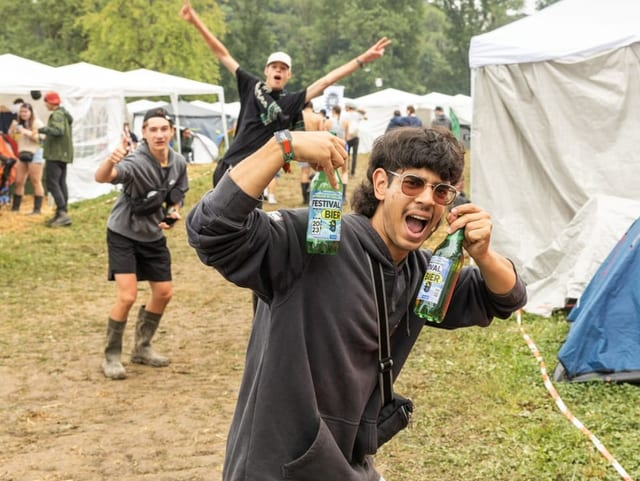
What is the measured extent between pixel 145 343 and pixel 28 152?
32.8 feet

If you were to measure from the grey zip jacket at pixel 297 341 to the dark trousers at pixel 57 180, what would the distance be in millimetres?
13636

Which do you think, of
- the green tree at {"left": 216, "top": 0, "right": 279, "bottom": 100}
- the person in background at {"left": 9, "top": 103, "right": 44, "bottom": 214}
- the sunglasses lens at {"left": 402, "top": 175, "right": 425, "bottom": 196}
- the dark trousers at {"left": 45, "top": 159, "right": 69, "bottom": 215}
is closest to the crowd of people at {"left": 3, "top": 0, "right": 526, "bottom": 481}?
the sunglasses lens at {"left": 402, "top": 175, "right": 425, "bottom": 196}

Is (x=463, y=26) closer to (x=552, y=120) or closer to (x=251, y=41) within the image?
(x=251, y=41)

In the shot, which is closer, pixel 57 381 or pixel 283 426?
pixel 283 426

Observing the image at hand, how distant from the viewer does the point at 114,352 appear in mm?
7094

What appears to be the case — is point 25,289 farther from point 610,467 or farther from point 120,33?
point 120,33

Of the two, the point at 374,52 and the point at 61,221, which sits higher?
the point at 374,52

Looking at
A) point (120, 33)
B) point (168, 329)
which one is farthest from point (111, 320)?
point (120, 33)

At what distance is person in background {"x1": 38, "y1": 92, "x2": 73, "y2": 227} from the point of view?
1521 cm

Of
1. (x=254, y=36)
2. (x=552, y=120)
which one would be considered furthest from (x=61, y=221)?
(x=254, y=36)

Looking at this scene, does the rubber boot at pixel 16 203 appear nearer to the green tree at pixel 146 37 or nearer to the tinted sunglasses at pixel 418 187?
the tinted sunglasses at pixel 418 187

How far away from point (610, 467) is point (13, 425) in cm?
379

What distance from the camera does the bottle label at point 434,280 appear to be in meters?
2.67

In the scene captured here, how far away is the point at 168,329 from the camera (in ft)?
29.1
